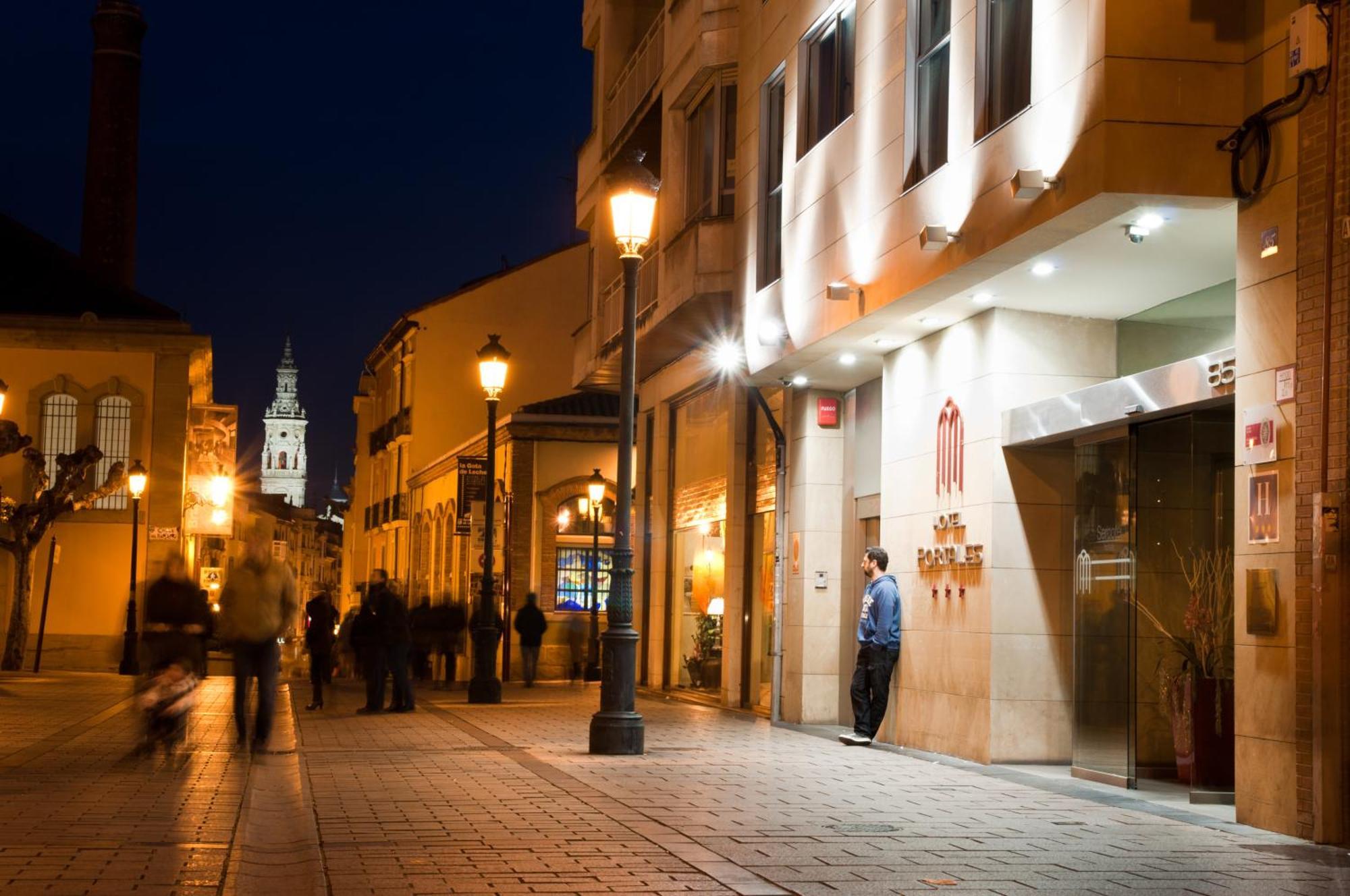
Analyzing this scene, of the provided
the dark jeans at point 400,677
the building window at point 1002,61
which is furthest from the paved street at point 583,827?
the dark jeans at point 400,677

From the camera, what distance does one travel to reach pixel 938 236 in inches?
542

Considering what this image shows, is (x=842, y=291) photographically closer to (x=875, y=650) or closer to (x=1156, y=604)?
(x=875, y=650)

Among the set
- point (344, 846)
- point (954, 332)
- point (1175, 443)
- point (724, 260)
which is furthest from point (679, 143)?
point (344, 846)

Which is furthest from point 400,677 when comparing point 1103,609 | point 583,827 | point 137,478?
point 137,478

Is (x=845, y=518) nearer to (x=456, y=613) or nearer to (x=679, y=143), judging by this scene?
(x=679, y=143)

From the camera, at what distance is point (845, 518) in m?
20.4

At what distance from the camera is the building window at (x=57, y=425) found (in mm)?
42469

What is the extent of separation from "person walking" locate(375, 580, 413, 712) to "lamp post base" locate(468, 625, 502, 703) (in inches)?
84.6

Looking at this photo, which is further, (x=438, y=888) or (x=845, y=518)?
(x=845, y=518)

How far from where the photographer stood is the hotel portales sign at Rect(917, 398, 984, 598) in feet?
51.8

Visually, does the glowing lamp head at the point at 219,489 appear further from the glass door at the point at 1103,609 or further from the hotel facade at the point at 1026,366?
the glass door at the point at 1103,609

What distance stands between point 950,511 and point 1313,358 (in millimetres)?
6217

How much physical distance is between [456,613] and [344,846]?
20.9 meters

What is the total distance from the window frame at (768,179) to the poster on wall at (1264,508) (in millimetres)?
9891
